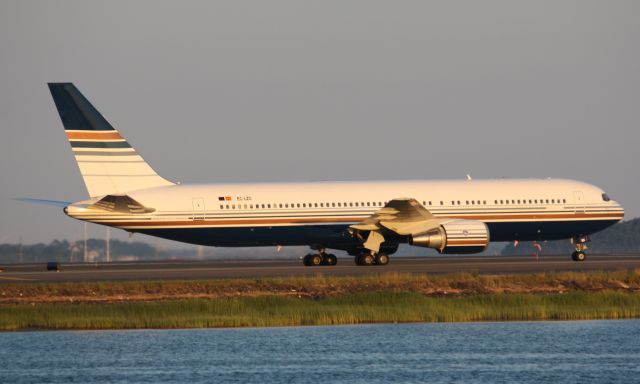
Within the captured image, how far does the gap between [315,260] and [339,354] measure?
2746 cm

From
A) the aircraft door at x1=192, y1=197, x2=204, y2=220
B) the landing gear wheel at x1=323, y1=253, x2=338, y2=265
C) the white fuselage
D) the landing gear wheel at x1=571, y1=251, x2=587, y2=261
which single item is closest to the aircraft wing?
the white fuselage

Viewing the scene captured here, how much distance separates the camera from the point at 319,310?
3800 centimetres

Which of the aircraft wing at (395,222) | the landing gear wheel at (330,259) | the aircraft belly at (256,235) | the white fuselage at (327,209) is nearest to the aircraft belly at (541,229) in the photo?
the white fuselage at (327,209)

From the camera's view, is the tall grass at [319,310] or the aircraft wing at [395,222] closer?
the tall grass at [319,310]

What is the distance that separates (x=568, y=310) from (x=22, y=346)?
705 inches

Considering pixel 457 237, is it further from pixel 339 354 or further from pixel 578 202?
pixel 339 354

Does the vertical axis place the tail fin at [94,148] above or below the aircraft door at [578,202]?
above

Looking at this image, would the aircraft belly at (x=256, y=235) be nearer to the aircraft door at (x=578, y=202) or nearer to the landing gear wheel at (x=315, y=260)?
the landing gear wheel at (x=315, y=260)

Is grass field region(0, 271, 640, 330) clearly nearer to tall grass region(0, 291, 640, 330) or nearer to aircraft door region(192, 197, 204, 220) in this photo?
tall grass region(0, 291, 640, 330)

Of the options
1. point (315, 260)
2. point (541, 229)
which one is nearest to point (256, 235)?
point (315, 260)

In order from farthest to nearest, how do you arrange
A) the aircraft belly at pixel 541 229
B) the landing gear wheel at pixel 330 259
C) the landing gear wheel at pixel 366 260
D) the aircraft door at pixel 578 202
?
the aircraft door at pixel 578 202
the aircraft belly at pixel 541 229
the landing gear wheel at pixel 330 259
the landing gear wheel at pixel 366 260

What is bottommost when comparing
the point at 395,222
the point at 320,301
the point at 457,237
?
the point at 320,301

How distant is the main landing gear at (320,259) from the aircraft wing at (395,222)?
2420 mm

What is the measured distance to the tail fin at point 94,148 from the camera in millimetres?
56531
